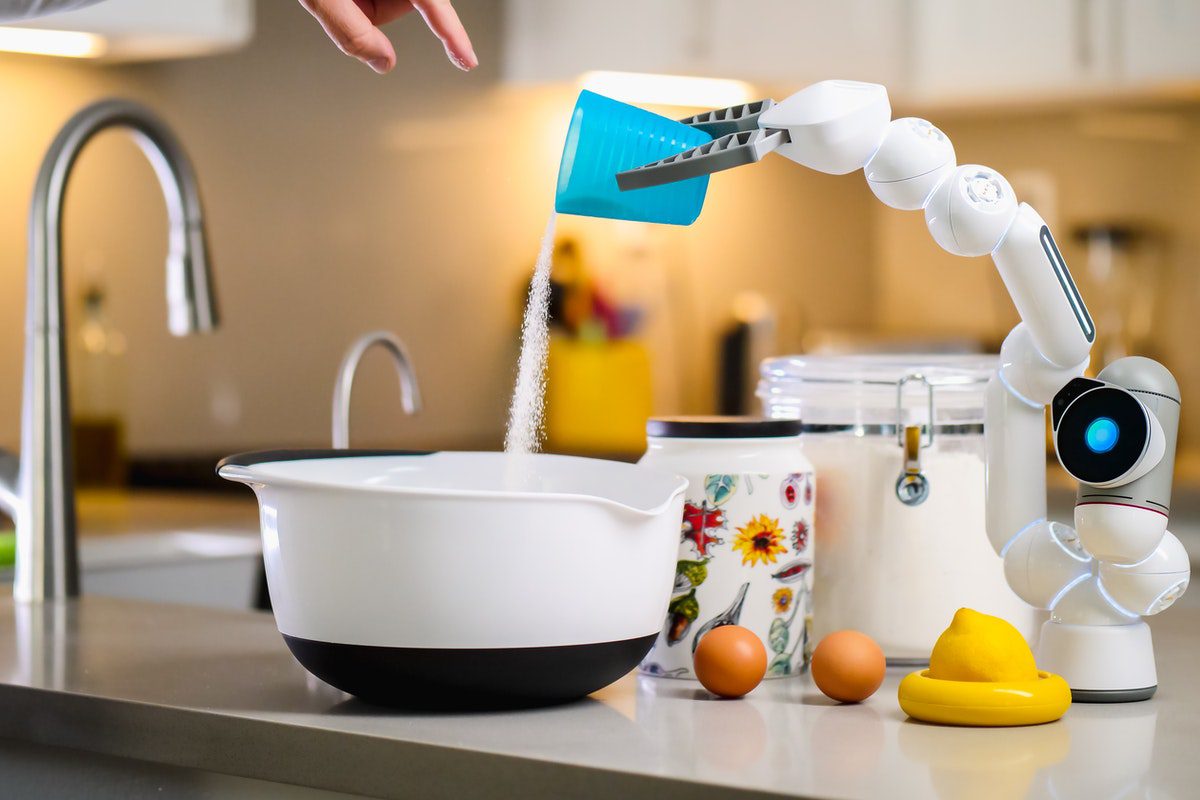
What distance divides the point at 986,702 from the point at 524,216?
2.28m

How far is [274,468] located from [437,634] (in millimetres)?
160

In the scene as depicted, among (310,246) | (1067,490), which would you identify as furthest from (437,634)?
(310,246)

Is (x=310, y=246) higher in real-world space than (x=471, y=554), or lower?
higher

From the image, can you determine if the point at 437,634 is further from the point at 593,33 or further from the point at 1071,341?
the point at 593,33

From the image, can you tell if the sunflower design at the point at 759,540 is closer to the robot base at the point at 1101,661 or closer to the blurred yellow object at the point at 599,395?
the robot base at the point at 1101,661

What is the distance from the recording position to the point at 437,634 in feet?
2.28

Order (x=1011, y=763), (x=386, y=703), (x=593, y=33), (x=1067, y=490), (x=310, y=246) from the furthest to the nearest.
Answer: (x=593, y=33)
(x=310, y=246)
(x=1067, y=490)
(x=386, y=703)
(x=1011, y=763)

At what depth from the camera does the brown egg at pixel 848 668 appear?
75 centimetres

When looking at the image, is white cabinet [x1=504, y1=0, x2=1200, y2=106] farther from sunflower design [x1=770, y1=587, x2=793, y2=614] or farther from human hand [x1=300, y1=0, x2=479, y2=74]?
sunflower design [x1=770, y1=587, x2=793, y2=614]

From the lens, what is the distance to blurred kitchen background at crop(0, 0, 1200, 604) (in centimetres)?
232

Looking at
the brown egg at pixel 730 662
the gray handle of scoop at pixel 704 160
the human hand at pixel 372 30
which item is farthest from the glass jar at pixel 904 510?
the human hand at pixel 372 30

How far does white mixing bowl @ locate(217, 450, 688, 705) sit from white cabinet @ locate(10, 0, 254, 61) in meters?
1.55

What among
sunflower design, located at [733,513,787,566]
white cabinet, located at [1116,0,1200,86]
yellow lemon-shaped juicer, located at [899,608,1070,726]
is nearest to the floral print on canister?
sunflower design, located at [733,513,787,566]

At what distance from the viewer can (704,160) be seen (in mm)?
697
